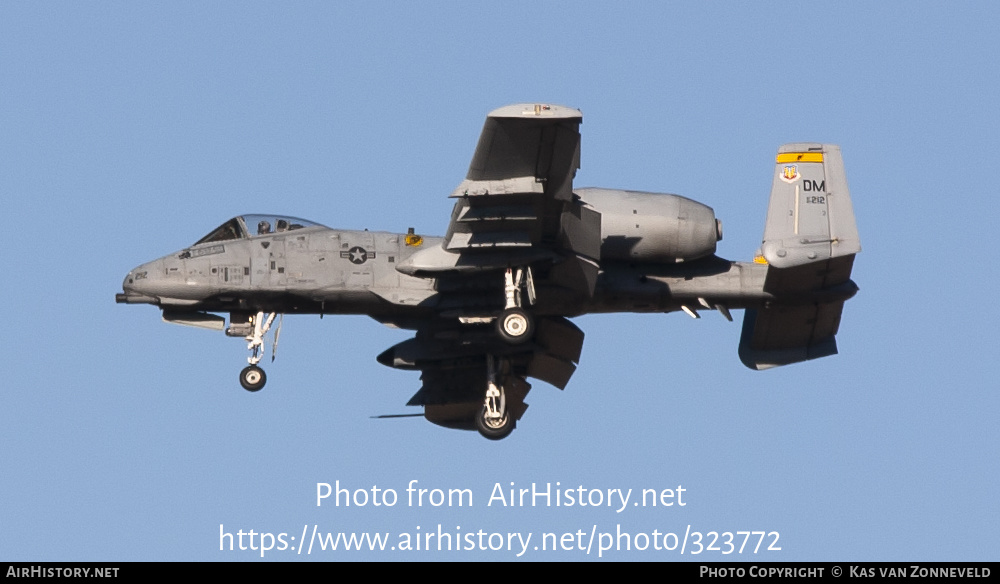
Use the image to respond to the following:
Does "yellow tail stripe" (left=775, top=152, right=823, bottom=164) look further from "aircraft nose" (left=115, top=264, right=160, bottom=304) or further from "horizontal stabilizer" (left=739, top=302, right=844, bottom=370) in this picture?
"aircraft nose" (left=115, top=264, right=160, bottom=304)

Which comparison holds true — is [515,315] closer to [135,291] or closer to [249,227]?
[249,227]

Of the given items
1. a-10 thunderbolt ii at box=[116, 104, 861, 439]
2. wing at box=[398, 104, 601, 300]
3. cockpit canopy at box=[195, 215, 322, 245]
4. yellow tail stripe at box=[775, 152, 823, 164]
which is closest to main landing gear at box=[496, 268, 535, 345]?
a-10 thunderbolt ii at box=[116, 104, 861, 439]

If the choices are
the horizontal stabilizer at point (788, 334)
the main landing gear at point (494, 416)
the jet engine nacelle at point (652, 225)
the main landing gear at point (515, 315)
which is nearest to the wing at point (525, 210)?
the main landing gear at point (515, 315)

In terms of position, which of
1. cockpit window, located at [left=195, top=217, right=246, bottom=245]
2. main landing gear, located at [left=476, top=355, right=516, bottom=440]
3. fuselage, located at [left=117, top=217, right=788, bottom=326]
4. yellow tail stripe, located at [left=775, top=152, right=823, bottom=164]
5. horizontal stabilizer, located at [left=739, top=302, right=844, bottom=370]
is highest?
yellow tail stripe, located at [left=775, top=152, right=823, bottom=164]

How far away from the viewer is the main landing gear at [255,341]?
3307cm

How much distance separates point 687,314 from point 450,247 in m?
5.16

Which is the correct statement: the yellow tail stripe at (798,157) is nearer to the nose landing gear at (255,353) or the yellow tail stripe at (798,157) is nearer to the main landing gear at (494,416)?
the main landing gear at (494,416)

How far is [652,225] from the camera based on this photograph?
105ft

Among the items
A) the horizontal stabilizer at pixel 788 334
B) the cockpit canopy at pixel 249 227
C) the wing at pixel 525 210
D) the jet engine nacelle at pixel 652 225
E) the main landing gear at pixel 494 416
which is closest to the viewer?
the wing at pixel 525 210

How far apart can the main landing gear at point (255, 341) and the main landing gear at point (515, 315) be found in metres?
4.37

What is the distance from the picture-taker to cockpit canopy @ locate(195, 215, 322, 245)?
108 ft

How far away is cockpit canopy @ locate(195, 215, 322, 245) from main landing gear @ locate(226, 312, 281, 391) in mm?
1453

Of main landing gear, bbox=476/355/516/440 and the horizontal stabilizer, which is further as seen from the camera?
main landing gear, bbox=476/355/516/440
